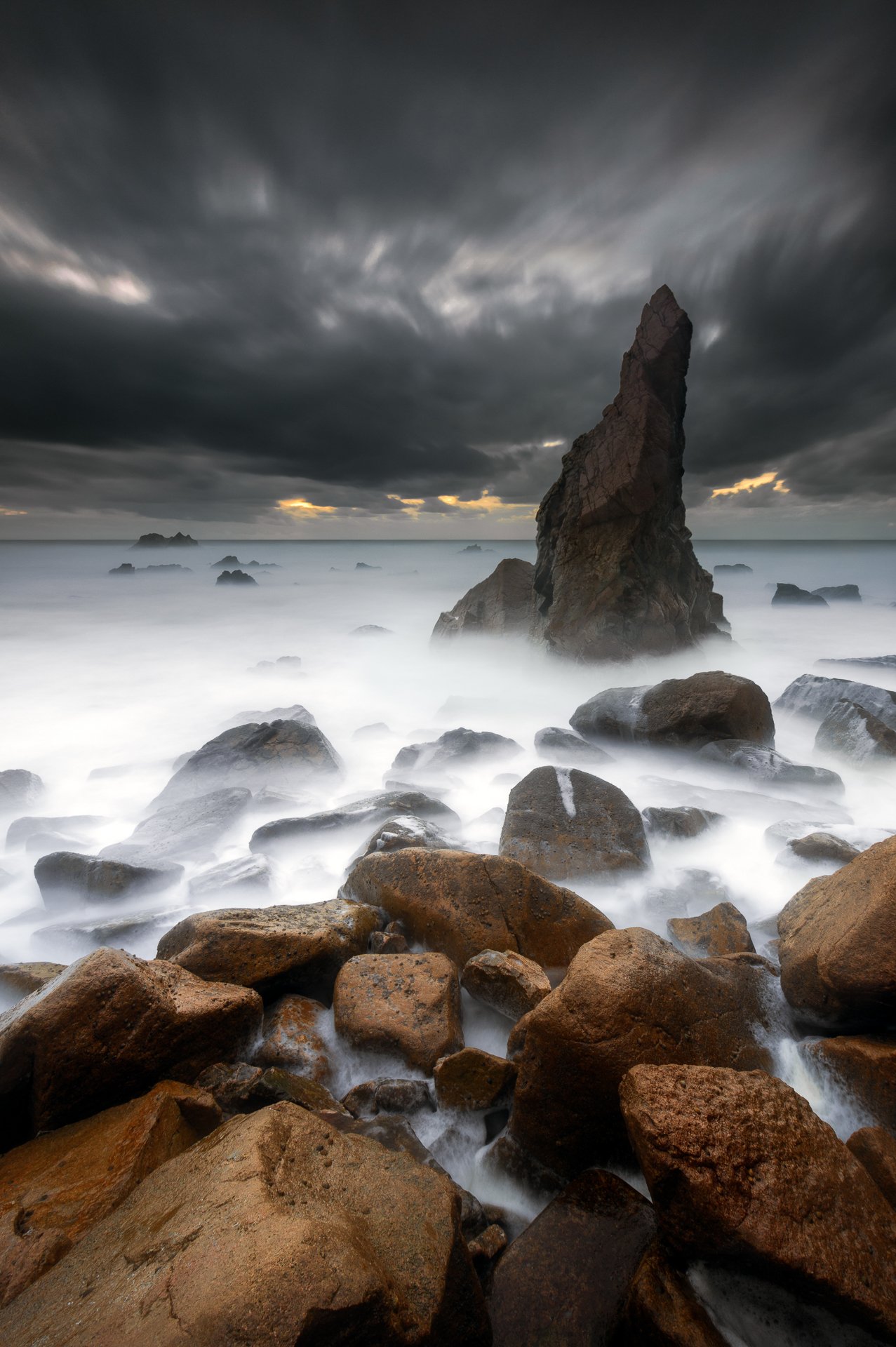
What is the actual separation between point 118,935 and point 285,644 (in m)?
16.4

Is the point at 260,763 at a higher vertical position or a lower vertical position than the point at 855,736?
lower

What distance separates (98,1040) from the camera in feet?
6.58

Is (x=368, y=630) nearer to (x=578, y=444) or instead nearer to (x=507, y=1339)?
(x=578, y=444)

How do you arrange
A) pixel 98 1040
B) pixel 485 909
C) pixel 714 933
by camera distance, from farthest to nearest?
pixel 714 933 → pixel 485 909 → pixel 98 1040

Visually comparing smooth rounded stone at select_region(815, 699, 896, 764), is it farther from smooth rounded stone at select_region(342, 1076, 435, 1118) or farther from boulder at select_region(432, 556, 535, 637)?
boulder at select_region(432, 556, 535, 637)

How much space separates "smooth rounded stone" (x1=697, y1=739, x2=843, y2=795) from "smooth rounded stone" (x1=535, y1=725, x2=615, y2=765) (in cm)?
133

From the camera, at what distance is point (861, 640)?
66.7 feet

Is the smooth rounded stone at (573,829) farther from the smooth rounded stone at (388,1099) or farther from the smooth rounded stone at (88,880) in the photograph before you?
the smooth rounded stone at (88,880)

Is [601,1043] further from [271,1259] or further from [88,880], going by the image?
[88,880]

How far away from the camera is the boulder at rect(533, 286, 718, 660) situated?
12445mm

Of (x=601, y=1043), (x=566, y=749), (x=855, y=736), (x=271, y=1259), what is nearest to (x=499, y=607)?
(x=566, y=749)

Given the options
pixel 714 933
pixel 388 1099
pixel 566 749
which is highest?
pixel 388 1099

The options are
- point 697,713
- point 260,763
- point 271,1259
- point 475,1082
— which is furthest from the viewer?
point 697,713

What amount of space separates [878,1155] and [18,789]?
839 cm
